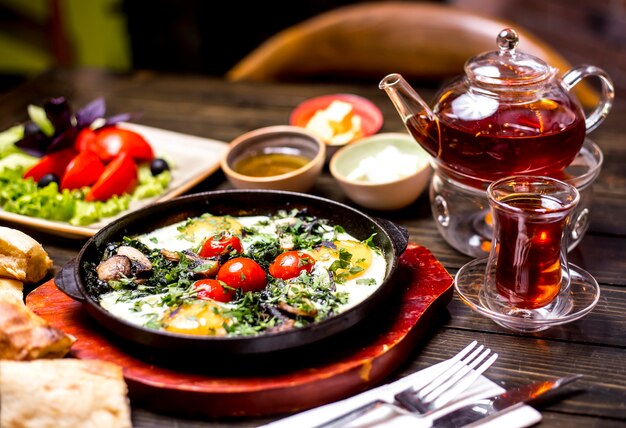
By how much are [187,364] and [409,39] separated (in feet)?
8.89

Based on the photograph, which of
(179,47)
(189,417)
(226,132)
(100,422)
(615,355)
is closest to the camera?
(100,422)

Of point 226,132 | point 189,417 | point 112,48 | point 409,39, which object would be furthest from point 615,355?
point 112,48

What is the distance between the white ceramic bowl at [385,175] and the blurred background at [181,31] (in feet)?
10.4

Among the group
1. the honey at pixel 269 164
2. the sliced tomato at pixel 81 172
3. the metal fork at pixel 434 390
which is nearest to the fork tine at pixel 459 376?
the metal fork at pixel 434 390

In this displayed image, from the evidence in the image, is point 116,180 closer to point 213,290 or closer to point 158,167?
point 158,167

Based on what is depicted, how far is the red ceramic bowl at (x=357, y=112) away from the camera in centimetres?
304

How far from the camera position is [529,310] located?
196cm

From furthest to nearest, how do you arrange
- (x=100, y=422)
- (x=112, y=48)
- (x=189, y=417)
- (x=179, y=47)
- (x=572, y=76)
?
(x=112, y=48) → (x=179, y=47) → (x=572, y=76) → (x=189, y=417) → (x=100, y=422)

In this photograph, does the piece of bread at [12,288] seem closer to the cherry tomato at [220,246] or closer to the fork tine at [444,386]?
the cherry tomato at [220,246]

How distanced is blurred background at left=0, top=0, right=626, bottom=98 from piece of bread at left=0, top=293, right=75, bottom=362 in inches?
161

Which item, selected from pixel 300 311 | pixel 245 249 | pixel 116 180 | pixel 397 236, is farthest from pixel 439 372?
pixel 116 180

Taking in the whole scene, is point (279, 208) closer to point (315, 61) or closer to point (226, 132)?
point (226, 132)

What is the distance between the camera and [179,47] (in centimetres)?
575

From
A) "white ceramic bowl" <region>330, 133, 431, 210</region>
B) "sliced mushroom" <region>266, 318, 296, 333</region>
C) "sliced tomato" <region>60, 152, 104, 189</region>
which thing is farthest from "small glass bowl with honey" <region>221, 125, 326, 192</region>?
"sliced mushroom" <region>266, 318, 296, 333</region>
